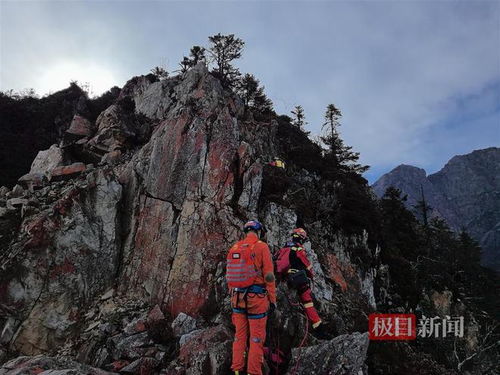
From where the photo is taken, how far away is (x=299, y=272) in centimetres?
941

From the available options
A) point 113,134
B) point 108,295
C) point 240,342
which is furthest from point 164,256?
point 113,134

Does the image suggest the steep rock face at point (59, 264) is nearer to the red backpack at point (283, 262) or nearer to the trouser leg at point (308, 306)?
the red backpack at point (283, 262)

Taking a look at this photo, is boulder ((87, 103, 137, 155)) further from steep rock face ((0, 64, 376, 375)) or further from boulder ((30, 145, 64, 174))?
boulder ((30, 145, 64, 174))

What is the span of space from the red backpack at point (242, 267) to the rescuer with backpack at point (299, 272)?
7.18 feet

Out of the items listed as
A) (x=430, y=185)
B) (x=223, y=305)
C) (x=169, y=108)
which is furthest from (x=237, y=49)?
(x=430, y=185)

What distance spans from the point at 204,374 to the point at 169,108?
16799 millimetres

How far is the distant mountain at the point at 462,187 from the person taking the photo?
142250 millimetres

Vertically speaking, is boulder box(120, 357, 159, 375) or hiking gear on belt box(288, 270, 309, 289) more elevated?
hiking gear on belt box(288, 270, 309, 289)

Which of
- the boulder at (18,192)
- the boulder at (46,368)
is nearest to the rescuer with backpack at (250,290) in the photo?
the boulder at (46,368)

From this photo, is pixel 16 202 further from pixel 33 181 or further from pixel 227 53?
pixel 227 53

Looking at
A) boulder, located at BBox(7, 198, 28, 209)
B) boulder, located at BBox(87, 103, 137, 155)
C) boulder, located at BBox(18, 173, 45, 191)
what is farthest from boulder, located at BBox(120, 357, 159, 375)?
boulder, located at BBox(87, 103, 137, 155)

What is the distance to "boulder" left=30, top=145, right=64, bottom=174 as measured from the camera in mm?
19142

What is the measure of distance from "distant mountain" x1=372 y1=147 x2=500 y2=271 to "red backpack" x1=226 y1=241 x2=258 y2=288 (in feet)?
476

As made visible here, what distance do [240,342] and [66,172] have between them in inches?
549
